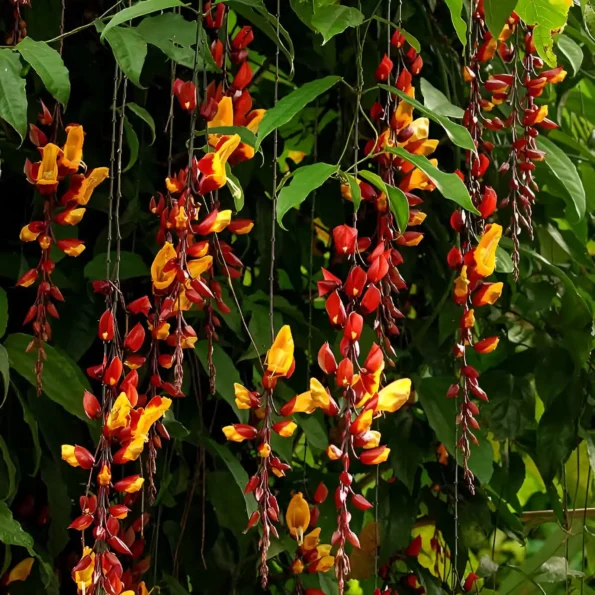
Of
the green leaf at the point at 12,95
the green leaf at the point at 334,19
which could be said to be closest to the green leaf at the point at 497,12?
the green leaf at the point at 334,19

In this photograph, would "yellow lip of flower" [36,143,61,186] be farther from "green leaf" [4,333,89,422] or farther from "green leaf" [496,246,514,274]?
"green leaf" [496,246,514,274]

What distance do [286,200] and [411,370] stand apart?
52cm

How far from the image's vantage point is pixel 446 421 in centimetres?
98

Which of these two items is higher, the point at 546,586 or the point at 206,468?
the point at 206,468

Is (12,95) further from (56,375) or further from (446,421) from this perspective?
(446,421)

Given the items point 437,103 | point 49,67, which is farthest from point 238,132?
point 437,103

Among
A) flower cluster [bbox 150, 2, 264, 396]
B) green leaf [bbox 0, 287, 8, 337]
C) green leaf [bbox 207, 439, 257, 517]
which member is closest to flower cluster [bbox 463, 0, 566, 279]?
flower cluster [bbox 150, 2, 264, 396]

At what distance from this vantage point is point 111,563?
624 millimetres

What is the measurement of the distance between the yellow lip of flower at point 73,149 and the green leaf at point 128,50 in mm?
83

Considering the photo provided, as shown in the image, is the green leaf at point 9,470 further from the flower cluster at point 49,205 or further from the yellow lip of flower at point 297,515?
the yellow lip of flower at point 297,515

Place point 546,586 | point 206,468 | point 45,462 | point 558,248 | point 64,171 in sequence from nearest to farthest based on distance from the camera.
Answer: point 64,171, point 45,462, point 206,468, point 546,586, point 558,248

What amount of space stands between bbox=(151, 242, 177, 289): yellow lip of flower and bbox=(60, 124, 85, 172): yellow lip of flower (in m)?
0.13

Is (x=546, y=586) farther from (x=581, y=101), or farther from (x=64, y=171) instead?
(x=64, y=171)

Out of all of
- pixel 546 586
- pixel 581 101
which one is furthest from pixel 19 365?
pixel 581 101
